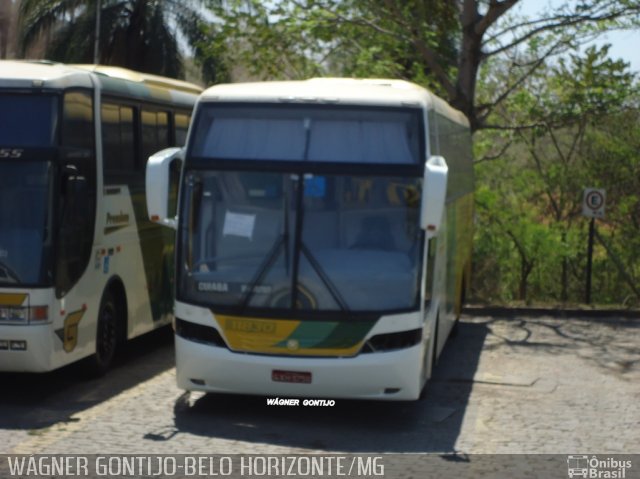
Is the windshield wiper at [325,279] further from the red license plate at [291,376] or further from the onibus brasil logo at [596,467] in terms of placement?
the onibus brasil logo at [596,467]

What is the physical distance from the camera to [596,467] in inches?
356

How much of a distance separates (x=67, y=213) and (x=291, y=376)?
263 centimetres

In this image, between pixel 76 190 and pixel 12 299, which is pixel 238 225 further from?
pixel 12 299

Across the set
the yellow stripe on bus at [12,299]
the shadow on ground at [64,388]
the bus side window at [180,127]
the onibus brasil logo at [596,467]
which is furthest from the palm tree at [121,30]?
the onibus brasil logo at [596,467]

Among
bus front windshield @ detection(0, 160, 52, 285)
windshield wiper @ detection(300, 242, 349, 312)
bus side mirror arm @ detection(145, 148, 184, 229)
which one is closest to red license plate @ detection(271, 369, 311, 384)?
windshield wiper @ detection(300, 242, 349, 312)

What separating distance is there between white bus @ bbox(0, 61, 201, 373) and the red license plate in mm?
2139

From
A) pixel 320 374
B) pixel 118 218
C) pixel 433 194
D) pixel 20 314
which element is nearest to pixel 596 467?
pixel 320 374

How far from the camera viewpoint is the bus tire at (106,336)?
12.1 metres

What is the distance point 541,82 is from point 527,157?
102 inches

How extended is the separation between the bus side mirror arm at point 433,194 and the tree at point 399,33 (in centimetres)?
1025

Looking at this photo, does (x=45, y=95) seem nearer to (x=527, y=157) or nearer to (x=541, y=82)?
(x=541, y=82)

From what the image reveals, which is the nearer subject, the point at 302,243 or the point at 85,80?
the point at 302,243

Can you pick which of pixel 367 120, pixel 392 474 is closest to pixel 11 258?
pixel 367 120

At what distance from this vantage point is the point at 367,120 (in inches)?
413
